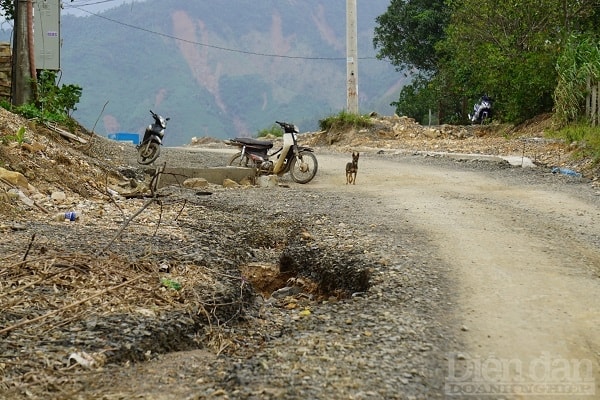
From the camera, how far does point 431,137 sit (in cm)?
1983

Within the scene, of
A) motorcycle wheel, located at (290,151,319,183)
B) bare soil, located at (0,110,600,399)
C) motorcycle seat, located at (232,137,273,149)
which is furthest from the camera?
motorcycle seat, located at (232,137,273,149)

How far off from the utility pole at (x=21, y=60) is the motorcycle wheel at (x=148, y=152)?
2.30 metres

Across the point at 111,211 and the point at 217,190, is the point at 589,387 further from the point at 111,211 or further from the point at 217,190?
the point at 217,190

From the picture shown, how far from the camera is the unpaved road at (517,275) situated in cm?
344

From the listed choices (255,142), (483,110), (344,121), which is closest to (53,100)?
(255,142)

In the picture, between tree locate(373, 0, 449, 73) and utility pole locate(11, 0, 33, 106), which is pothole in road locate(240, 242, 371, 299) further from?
tree locate(373, 0, 449, 73)

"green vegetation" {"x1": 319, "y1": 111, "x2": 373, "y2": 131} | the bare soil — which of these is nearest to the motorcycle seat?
the bare soil

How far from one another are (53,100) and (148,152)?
2253 mm

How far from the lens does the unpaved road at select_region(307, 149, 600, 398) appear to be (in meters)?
3.44

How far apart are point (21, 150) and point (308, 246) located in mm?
4370

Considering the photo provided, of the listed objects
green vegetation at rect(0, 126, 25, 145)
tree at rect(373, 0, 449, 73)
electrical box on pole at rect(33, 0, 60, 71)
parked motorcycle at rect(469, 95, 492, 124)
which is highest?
tree at rect(373, 0, 449, 73)

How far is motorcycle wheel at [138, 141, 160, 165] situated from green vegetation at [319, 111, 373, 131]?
8824 mm

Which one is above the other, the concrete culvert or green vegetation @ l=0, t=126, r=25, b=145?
green vegetation @ l=0, t=126, r=25, b=145

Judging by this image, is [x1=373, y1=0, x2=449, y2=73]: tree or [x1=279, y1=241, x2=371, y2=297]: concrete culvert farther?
[x1=373, y1=0, x2=449, y2=73]: tree
